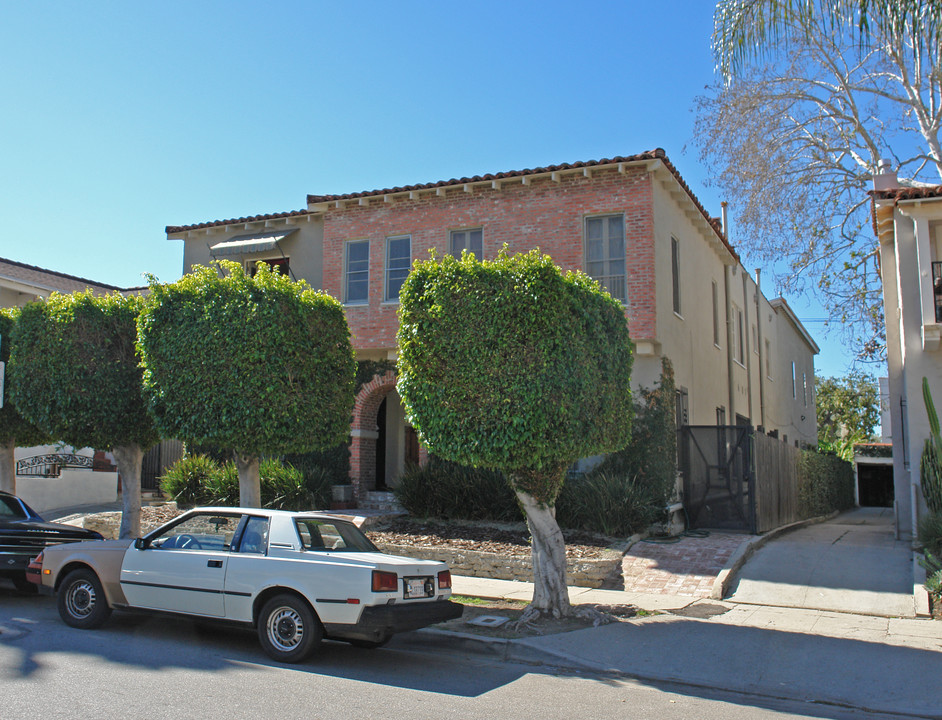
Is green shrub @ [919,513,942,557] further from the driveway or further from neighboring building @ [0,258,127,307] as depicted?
neighboring building @ [0,258,127,307]

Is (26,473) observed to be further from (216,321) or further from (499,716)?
(499,716)

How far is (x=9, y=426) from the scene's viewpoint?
14125 mm

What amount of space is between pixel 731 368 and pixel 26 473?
18.3 metres

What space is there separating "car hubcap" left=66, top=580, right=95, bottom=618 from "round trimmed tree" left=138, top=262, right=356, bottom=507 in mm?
2673

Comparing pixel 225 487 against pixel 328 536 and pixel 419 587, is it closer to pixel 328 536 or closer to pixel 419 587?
pixel 328 536

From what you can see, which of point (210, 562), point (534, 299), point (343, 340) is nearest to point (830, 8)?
point (534, 299)

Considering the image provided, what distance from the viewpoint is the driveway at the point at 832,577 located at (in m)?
10.1

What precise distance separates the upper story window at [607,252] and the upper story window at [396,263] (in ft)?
13.1

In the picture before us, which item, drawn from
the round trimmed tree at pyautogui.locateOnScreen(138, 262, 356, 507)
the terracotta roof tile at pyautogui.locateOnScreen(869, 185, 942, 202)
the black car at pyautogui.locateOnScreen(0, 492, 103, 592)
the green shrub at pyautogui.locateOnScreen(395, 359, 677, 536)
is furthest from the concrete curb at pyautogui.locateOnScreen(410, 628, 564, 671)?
the terracotta roof tile at pyautogui.locateOnScreen(869, 185, 942, 202)

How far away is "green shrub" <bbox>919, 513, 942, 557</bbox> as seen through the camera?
11234 mm

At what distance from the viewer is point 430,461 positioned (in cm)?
1603

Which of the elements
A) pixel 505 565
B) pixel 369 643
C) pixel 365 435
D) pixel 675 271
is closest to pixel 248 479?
pixel 505 565

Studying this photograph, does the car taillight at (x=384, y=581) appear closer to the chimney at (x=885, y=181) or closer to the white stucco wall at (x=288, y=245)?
the white stucco wall at (x=288, y=245)

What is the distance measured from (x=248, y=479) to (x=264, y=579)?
4.34 m
